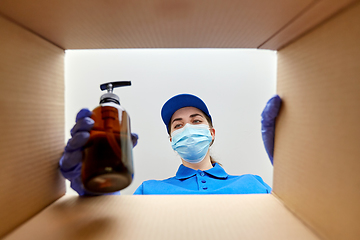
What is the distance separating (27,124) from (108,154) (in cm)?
17

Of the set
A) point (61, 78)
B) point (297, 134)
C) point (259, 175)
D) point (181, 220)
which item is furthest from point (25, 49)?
point (259, 175)

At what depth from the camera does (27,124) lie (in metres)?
0.40

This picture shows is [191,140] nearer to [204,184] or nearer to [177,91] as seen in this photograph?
[204,184]

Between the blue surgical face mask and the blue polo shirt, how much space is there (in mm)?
108

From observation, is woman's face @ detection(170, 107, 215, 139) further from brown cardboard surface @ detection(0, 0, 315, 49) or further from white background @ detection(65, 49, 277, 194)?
brown cardboard surface @ detection(0, 0, 315, 49)

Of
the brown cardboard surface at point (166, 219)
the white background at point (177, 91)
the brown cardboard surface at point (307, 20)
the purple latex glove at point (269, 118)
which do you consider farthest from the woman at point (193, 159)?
the brown cardboard surface at point (307, 20)

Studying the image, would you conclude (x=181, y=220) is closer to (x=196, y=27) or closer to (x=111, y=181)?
(x=111, y=181)

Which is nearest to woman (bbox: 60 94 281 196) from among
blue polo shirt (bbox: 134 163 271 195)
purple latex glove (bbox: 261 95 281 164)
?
blue polo shirt (bbox: 134 163 271 195)

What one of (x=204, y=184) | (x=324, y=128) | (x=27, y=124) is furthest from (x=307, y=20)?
(x=204, y=184)

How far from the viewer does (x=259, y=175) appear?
1321 mm

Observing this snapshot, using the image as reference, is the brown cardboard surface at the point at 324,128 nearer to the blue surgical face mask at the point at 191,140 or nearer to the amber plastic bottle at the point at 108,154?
the amber plastic bottle at the point at 108,154

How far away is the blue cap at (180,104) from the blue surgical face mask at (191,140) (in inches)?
4.7

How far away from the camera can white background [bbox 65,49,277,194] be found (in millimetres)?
1178

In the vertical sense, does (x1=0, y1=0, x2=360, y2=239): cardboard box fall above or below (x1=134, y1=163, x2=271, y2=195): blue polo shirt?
above
